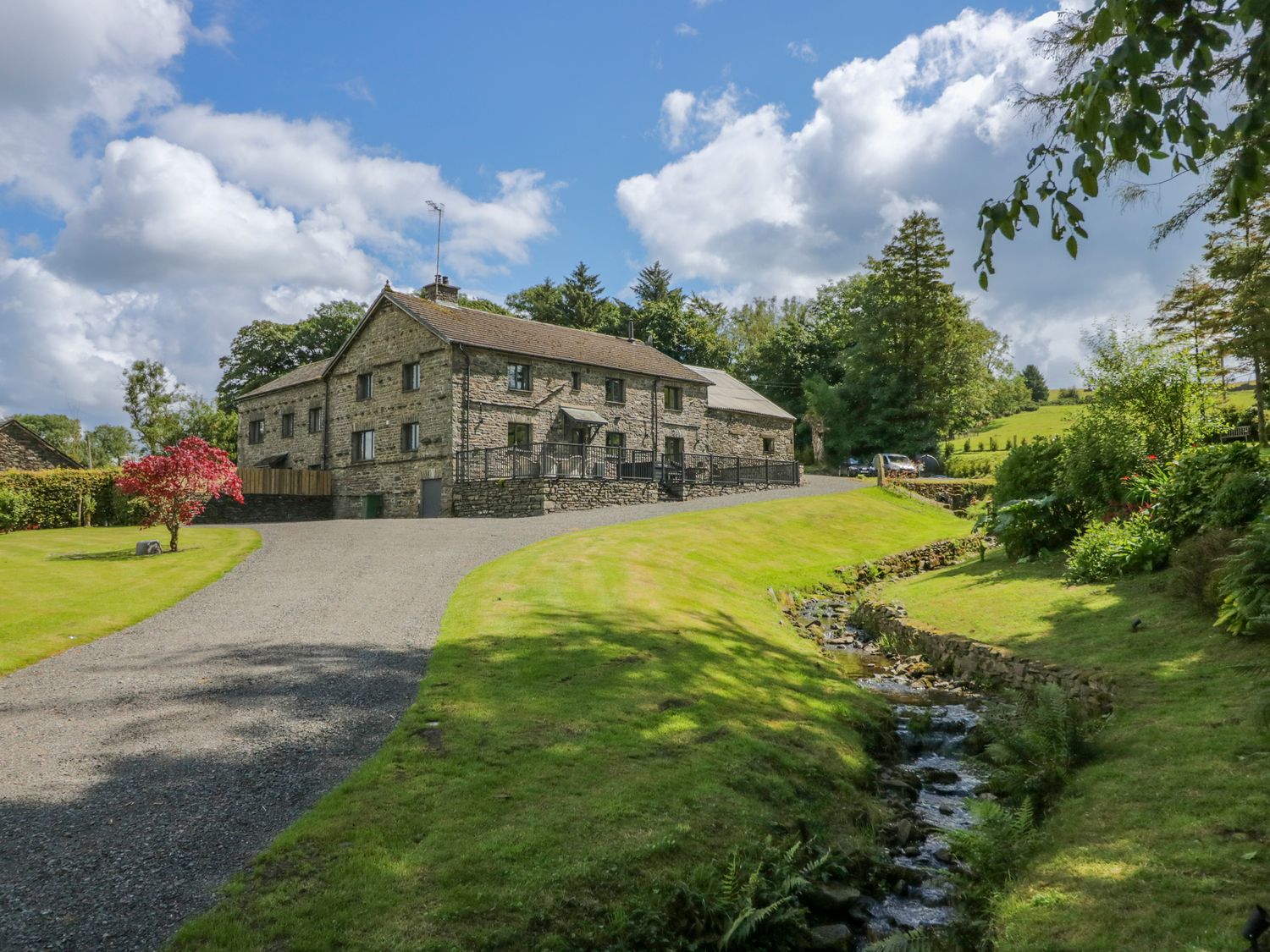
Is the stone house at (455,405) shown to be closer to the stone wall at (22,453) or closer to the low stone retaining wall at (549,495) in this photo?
the low stone retaining wall at (549,495)

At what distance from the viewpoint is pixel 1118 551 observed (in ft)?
44.9

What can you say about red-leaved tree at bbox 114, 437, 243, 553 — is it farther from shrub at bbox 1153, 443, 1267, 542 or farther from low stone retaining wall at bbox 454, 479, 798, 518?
shrub at bbox 1153, 443, 1267, 542

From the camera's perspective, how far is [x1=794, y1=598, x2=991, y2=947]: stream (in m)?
5.75

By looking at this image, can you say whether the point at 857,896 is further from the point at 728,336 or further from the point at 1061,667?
the point at 728,336

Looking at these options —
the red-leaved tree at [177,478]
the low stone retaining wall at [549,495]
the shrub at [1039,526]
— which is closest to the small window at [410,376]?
the low stone retaining wall at [549,495]

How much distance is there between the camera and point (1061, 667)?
9961 mm

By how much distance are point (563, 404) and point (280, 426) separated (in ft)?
60.1

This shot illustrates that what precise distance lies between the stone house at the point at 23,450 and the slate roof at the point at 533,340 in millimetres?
24820

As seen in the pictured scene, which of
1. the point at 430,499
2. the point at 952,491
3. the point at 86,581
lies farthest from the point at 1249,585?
the point at 430,499

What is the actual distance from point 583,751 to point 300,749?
2472 mm

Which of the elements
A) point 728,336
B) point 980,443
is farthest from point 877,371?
point 728,336

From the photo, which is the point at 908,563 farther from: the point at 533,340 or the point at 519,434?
the point at 533,340

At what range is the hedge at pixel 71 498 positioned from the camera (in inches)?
1168

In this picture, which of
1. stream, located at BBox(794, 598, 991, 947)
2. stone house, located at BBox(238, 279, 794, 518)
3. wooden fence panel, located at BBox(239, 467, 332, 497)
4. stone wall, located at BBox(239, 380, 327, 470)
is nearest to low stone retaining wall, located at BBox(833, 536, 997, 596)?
stream, located at BBox(794, 598, 991, 947)
